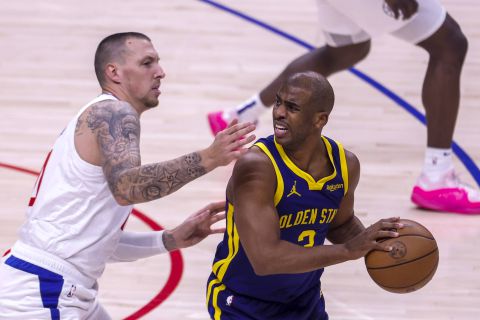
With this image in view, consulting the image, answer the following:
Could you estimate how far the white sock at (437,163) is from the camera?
735cm

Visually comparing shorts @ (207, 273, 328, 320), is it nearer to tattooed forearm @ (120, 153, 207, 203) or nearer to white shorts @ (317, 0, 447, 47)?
tattooed forearm @ (120, 153, 207, 203)

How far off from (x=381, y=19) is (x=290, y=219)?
307 centimetres

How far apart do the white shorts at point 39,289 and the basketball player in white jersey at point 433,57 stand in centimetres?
328

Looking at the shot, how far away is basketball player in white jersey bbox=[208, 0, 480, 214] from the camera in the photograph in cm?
720

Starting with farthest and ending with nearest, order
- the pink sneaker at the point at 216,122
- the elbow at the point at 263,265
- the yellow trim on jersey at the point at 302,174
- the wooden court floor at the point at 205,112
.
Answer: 1. the pink sneaker at the point at 216,122
2. the wooden court floor at the point at 205,112
3. the yellow trim on jersey at the point at 302,174
4. the elbow at the point at 263,265

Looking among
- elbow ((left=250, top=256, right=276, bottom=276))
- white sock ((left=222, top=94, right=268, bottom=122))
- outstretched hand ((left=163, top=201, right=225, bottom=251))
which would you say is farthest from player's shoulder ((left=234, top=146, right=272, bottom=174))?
white sock ((left=222, top=94, right=268, bottom=122))

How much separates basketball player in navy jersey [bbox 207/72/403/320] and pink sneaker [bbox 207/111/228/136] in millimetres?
3665

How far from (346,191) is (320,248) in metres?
0.45

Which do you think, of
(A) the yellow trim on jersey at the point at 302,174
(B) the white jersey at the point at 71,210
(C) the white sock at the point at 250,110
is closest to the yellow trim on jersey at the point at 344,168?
(A) the yellow trim on jersey at the point at 302,174

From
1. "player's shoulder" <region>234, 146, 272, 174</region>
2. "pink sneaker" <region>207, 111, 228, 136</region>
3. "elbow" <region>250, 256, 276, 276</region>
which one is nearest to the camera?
"elbow" <region>250, 256, 276, 276</region>

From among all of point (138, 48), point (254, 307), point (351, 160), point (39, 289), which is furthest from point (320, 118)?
point (39, 289)

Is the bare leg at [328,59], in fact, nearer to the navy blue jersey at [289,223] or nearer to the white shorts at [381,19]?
the white shorts at [381,19]

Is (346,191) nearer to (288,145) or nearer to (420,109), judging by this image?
(288,145)

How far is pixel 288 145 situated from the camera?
14.7ft
